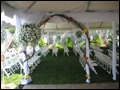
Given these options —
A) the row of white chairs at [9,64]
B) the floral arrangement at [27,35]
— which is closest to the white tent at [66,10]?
the floral arrangement at [27,35]

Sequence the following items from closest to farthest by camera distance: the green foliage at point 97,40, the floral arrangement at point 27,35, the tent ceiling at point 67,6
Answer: the floral arrangement at point 27,35
the tent ceiling at point 67,6
the green foliage at point 97,40

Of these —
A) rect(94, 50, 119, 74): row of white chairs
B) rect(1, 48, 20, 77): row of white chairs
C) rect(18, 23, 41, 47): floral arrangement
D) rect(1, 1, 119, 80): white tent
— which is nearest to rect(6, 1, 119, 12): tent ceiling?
rect(1, 1, 119, 80): white tent

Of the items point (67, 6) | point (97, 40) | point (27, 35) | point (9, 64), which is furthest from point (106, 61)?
point (97, 40)

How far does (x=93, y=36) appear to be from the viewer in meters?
16.2

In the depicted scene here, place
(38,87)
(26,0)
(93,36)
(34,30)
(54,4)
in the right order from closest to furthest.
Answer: (26,0) < (34,30) < (54,4) < (38,87) < (93,36)

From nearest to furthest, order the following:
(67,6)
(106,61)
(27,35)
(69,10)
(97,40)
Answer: (27,35), (67,6), (69,10), (106,61), (97,40)

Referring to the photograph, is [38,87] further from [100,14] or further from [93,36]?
[93,36]

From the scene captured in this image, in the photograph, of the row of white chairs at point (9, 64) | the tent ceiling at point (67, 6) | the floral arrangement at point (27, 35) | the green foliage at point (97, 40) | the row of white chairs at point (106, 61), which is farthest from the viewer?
the green foliage at point (97, 40)

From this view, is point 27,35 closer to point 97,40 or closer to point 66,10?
point 66,10

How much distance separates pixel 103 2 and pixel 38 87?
3.33 meters

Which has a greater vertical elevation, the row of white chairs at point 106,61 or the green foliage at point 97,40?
the green foliage at point 97,40

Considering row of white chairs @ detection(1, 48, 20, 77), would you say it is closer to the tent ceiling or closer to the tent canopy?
the tent canopy

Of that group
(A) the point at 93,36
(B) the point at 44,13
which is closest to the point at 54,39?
(A) the point at 93,36

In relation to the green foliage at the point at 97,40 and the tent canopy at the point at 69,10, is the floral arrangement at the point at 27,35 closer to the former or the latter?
the tent canopy at the point at 69,10
